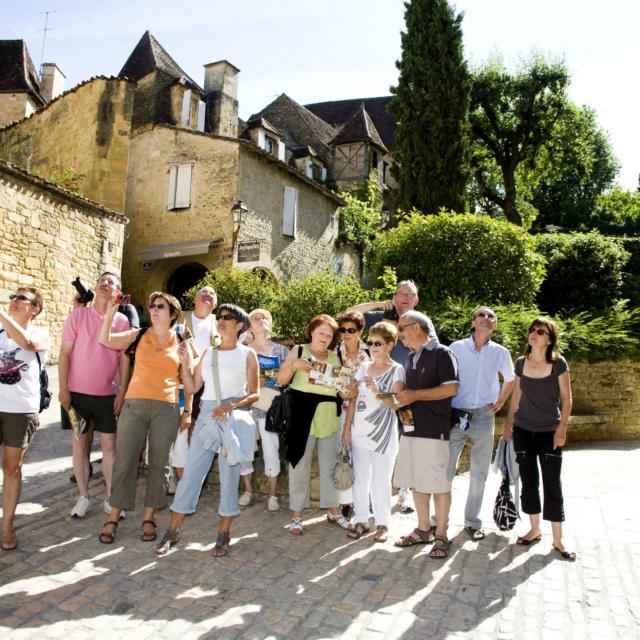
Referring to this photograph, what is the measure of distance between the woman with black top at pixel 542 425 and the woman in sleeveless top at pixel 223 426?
2.18 m

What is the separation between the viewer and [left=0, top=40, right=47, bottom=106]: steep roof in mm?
25984

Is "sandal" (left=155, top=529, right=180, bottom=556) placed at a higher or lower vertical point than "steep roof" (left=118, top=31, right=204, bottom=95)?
lower

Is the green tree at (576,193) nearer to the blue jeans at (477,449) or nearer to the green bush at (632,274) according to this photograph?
the green bush at (632,274)

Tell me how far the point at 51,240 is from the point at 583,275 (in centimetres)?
1292

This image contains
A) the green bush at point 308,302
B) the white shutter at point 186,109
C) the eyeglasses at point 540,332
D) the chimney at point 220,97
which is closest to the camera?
the eyeglasses at point 540,332

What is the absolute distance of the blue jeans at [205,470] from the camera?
425cm

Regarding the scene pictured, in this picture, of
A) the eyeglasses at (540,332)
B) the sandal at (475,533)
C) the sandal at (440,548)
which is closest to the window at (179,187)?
the eyeglasses at (540,332)

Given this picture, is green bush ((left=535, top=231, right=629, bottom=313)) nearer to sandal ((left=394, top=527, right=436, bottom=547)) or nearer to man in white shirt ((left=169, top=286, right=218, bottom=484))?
man in white shirt ((left=169, top=286, right=218, bottom=484))

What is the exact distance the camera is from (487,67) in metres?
25.4

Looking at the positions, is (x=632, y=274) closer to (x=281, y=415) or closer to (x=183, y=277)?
(x=281, y=415)

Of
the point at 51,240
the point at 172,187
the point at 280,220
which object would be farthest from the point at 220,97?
the point at 51,240

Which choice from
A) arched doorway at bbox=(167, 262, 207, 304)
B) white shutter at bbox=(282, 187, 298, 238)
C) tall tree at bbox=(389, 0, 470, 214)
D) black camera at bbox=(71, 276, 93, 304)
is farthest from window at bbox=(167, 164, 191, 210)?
black camera at bbox=(71, 276, 93, 304)

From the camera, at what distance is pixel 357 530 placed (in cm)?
464

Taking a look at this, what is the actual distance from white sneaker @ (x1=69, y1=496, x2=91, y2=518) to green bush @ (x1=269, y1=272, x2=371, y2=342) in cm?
516
